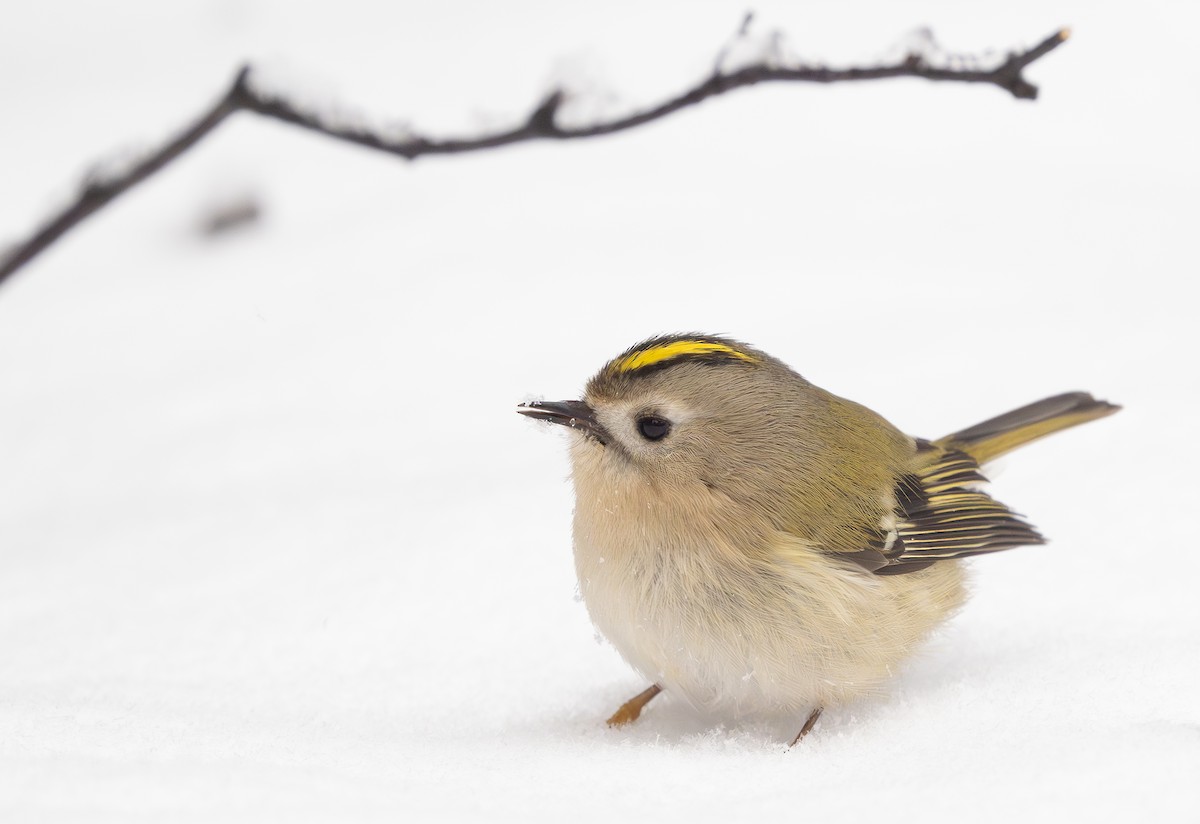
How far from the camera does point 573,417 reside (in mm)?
2570

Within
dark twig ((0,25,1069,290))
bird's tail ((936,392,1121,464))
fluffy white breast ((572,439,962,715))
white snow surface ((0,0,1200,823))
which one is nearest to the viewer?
white snow surface ((0,0,1200,823))

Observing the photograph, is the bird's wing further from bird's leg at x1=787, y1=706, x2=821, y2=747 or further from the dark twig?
the dark twig

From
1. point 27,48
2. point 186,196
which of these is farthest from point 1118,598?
point 27,48

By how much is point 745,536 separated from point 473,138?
888mm

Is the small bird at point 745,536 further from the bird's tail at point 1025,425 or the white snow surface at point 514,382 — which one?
the bird's tail at point 1025,425

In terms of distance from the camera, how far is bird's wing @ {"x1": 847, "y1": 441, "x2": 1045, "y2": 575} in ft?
8.61

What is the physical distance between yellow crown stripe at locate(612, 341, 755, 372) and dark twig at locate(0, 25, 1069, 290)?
439 mm

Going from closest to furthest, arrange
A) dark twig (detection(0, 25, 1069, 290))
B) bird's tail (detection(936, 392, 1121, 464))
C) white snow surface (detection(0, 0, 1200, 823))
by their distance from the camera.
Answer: white snow surface (detection(0, 0, 1200, 823)), dark twig (detection(0, 25, 1069, 290)), bird's tail (detection(936, 392, 1121, 464))

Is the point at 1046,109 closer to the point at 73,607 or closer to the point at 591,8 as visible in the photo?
the point at 591,8

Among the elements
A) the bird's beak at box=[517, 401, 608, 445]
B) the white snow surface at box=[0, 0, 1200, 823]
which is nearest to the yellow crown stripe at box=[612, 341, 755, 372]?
the bird's beak at box=[517, 401, 608, 445]

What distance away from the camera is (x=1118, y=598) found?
2932 millimetres

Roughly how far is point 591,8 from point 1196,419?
4711mm

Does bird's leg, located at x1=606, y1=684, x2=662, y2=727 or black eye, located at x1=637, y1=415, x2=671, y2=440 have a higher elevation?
black eye, located at x1=637, y1=415, x2=671, y2=440

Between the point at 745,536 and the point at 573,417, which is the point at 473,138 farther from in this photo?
the point at 745,536
